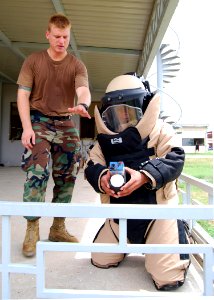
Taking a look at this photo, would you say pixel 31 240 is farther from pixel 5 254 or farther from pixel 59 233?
pixel 5 254

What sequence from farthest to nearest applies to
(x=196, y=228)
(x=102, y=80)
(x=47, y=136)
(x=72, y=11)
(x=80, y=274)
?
(x=102, y=80)
(x=72, y=11)
(x=196, y=228)
(x=47, y=136)
(x=80, y=274)

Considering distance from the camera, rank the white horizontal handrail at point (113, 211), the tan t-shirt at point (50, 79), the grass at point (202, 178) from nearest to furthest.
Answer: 1. the white horizontal handrail at point (113, 211)
2. the tan t-shirt at point (50, 79)
3. the grass at point (202, 178)

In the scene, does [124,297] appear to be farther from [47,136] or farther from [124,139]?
[47,136]

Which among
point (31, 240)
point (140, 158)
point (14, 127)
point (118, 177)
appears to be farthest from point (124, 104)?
point (14, 127)

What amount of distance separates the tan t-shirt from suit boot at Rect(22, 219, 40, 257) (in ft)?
2.55

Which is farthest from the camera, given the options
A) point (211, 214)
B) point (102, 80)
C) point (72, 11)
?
point (102, 80)

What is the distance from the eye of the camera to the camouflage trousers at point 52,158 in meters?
2.17

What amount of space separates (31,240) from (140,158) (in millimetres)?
894

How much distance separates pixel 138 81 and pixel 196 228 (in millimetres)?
1467

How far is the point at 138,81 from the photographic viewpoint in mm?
1974

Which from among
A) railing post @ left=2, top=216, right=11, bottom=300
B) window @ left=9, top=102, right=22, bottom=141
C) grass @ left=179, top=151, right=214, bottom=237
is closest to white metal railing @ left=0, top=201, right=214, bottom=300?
railing post @ left=2, top=216, right=11, bottom=300

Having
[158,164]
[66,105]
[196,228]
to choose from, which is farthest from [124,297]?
[196,228]

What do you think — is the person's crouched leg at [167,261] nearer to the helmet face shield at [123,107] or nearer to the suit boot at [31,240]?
the helmet face shield at [123,107]

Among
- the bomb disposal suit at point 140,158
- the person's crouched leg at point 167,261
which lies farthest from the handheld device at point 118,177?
the person's crouched leg at point 167,261
